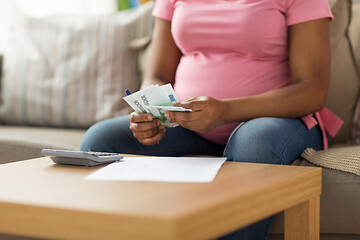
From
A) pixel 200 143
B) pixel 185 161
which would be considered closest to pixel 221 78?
pixel 200 143

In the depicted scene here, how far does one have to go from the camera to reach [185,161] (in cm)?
97

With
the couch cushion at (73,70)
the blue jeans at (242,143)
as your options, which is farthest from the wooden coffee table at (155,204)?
the couch cushion at (73,70)

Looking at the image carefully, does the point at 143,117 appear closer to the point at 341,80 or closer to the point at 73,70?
the point at 341,80

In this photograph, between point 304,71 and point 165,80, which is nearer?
point 304,71

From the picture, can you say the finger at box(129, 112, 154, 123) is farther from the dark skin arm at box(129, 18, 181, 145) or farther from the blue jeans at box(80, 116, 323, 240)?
the dark skin arm at box(129, 18, 181, 145)

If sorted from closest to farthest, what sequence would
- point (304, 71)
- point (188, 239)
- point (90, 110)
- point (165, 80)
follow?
point (188, 239) < point (304, 71) < point (165, 80) < point (90, 110)

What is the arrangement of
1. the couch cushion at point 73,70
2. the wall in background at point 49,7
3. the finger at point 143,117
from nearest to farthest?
the finger at point 143,117 < the couch cushion at point 73,70 < the wall in background at point 49,7

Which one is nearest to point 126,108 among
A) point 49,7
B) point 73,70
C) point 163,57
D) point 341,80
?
Answer: point 73,70

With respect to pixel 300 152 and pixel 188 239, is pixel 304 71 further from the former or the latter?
pixel 188 239

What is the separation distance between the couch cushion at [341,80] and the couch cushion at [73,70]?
0.76 metres

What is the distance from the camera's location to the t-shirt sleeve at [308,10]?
4.20 ft

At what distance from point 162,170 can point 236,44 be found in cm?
57

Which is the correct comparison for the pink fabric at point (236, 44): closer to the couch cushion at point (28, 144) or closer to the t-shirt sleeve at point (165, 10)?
the t-shirt sleeve at point (165, 10)

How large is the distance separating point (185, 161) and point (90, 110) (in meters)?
1.06
